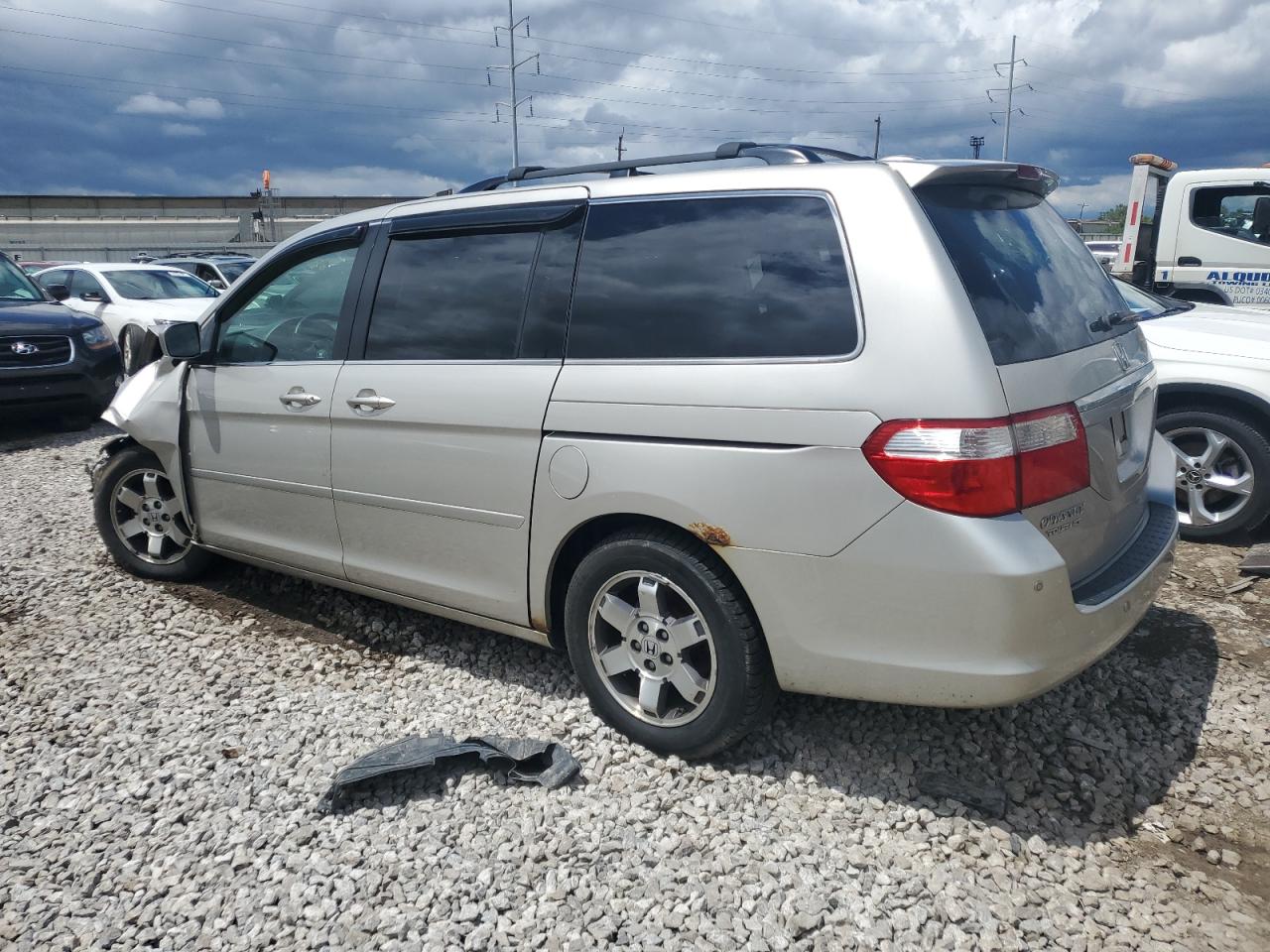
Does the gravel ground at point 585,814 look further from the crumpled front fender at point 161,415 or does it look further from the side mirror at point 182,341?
the side mirror at point 182,341

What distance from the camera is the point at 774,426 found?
271 centimetres

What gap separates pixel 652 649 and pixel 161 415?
291cm

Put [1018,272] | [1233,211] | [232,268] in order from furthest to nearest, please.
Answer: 1. [232,268]
2. [1233,211]
3. [1018,272]

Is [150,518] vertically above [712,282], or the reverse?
[712,282]

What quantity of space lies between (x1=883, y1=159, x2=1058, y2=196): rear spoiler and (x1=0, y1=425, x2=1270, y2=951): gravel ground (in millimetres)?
1869

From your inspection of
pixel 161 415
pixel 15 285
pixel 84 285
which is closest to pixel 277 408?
pixel 161 415

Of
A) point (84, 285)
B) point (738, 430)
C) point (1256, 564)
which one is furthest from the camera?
point (84, 285)

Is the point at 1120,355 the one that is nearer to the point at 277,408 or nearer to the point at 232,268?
the point at 277,408

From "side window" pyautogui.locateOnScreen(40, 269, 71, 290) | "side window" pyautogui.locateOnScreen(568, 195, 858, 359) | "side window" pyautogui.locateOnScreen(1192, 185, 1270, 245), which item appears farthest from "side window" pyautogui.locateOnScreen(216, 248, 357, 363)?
"side window" pyautogui.locateOnScreen(40, 269, 71, 290)

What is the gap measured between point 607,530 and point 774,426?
758 millimetres

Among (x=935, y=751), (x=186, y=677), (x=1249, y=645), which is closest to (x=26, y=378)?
(x=186, y=677)

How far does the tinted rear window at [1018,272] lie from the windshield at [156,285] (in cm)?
1264

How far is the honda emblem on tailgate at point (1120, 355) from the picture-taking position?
10.5 feet

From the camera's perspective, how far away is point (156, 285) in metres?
13.4
